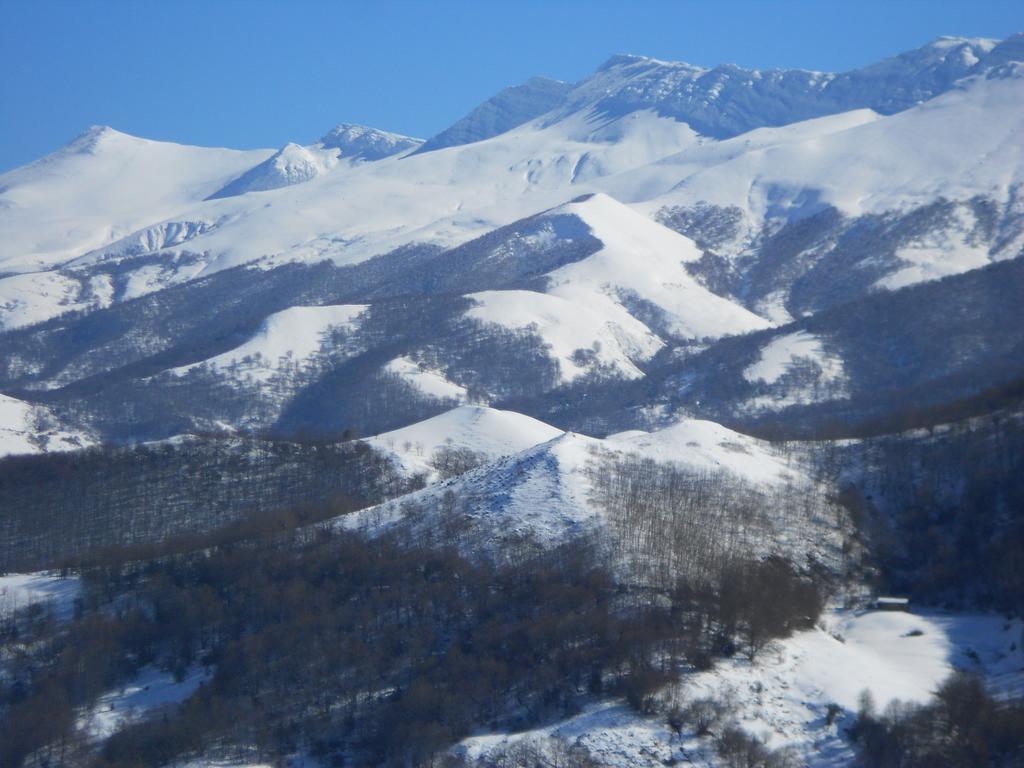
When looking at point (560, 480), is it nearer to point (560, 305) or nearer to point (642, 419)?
point (642, 419)

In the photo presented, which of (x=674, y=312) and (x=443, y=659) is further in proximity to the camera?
(x=674, y=312)

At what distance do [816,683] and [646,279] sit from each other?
11581 centimetres

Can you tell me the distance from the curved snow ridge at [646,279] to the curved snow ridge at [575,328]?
10.3 ft

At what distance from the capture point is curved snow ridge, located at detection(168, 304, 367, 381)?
447ft

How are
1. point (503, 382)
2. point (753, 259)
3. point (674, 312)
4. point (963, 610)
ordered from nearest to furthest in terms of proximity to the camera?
point (963, 610)
point (503, 382)
point (674, 312)
point (753, 259)

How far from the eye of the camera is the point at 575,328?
5487 inches

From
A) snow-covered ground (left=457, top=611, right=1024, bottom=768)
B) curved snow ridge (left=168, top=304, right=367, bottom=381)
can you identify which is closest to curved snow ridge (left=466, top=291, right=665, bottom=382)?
curved snow ridge (left=168, top=304, right=367, bottom=381)

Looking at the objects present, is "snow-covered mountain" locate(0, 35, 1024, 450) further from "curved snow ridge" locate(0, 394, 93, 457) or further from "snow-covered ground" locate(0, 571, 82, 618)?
"snow-covered ground" locate(0, 571, 82, 618)

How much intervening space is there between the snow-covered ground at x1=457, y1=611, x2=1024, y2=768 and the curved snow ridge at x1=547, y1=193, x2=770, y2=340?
94237mm

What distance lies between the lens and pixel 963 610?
170ft

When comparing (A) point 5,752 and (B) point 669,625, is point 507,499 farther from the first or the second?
(A) point 5,752

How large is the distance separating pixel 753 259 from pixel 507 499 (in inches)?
4973

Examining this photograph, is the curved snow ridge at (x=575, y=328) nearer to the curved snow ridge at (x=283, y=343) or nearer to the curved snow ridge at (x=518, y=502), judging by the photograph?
the curved snow ridge at (x=283, y=343)

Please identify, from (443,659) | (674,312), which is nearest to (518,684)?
(443,659)
